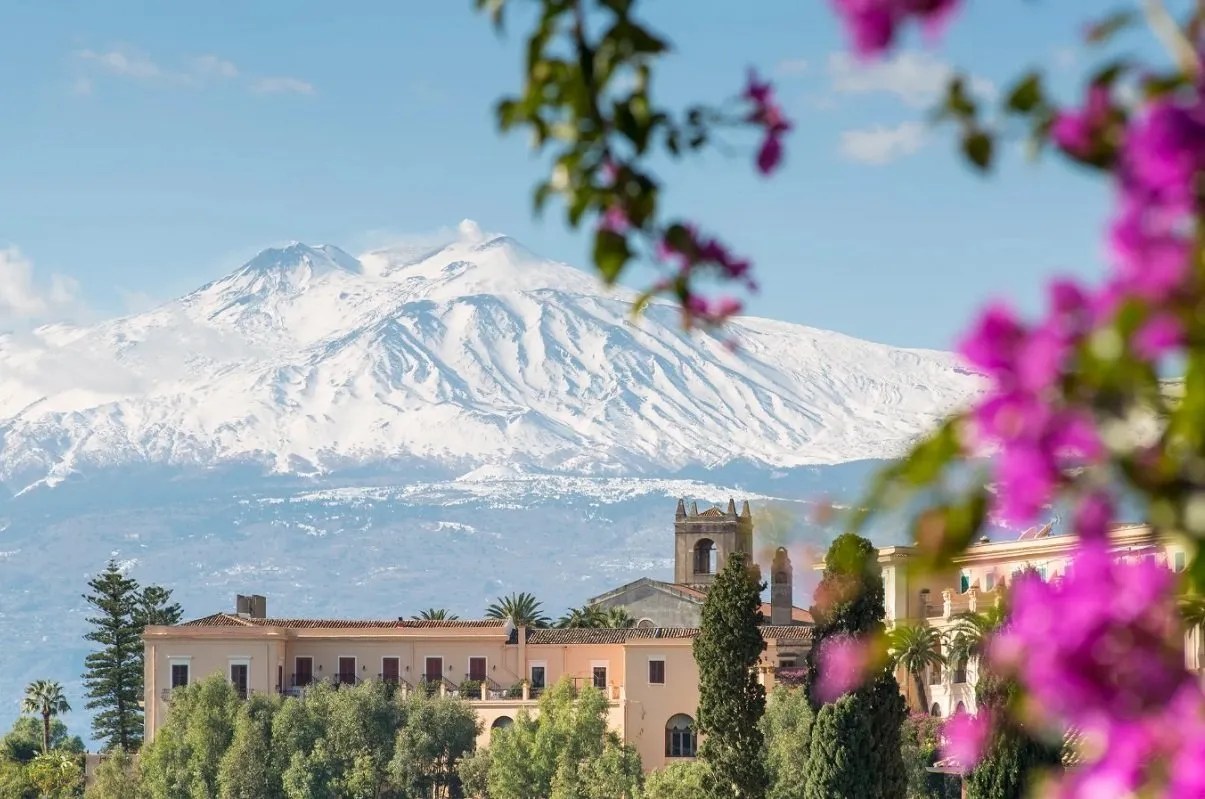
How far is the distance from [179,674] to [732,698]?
44934 mm

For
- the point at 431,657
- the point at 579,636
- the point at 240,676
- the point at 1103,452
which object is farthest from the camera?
the point at 431,657

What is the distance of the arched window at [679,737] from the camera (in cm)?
10575

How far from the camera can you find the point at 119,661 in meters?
136

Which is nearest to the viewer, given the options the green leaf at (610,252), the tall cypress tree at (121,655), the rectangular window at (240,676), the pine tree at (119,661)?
the green leaf at (610,252)

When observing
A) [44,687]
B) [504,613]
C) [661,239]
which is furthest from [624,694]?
[661,239]

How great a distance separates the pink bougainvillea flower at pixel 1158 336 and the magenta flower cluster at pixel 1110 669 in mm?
312

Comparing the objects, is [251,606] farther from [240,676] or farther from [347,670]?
[240,676]

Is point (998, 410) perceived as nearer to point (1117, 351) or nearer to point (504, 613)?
point (1117, 351)

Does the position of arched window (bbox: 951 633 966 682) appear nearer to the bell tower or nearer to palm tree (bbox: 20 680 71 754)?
palm tree (bbox: 20 680 71 754)

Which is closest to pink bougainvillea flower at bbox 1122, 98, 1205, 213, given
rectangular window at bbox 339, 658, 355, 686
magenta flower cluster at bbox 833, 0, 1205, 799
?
magenta flower cluster at bbox 833, 0, 1205, 799

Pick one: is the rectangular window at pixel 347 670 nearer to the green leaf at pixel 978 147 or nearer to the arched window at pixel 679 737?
the arched window at pixel 679 737

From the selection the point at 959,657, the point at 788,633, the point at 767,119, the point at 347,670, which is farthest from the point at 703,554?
the point at 767,119

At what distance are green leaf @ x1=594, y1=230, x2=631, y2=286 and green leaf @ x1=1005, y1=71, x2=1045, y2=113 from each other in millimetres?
816

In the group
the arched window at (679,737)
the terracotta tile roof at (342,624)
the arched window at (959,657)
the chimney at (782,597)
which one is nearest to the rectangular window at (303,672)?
the terracotta tile roof at (342,624)
